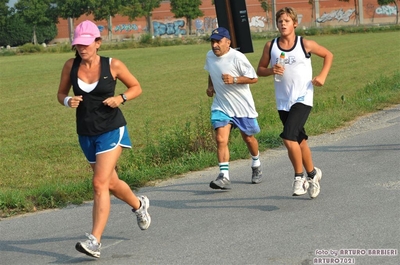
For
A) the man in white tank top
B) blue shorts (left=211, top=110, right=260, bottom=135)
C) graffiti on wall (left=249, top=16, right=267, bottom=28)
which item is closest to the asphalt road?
the man in white tank top

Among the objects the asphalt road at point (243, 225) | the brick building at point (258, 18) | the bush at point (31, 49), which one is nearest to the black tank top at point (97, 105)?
the asphalt road at point (243, 225)

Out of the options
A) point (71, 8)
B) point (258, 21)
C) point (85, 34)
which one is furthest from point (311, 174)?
point (71, 8)

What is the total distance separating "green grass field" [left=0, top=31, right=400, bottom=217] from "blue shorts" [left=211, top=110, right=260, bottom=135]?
146cm

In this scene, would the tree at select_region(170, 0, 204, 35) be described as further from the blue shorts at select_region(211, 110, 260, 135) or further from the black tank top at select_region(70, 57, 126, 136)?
the black tank top at select_region(70, 57, 126, 136)

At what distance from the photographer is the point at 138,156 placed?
12539 mm

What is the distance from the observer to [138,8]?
367ft

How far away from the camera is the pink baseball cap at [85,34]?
22.1 ft

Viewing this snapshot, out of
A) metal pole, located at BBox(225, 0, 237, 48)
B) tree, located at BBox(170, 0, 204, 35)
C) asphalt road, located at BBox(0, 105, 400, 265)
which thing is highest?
tree, located at BBox(170, 0, 204, 35)

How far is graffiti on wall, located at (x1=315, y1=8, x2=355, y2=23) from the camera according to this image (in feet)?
357

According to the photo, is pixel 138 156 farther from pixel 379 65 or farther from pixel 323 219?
pixel 379 65

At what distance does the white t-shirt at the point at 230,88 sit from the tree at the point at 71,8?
106 metres

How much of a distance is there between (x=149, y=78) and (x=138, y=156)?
26.4 metres

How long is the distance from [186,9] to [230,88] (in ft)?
338

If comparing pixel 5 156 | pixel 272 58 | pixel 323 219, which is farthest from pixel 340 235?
pixel 5 156
